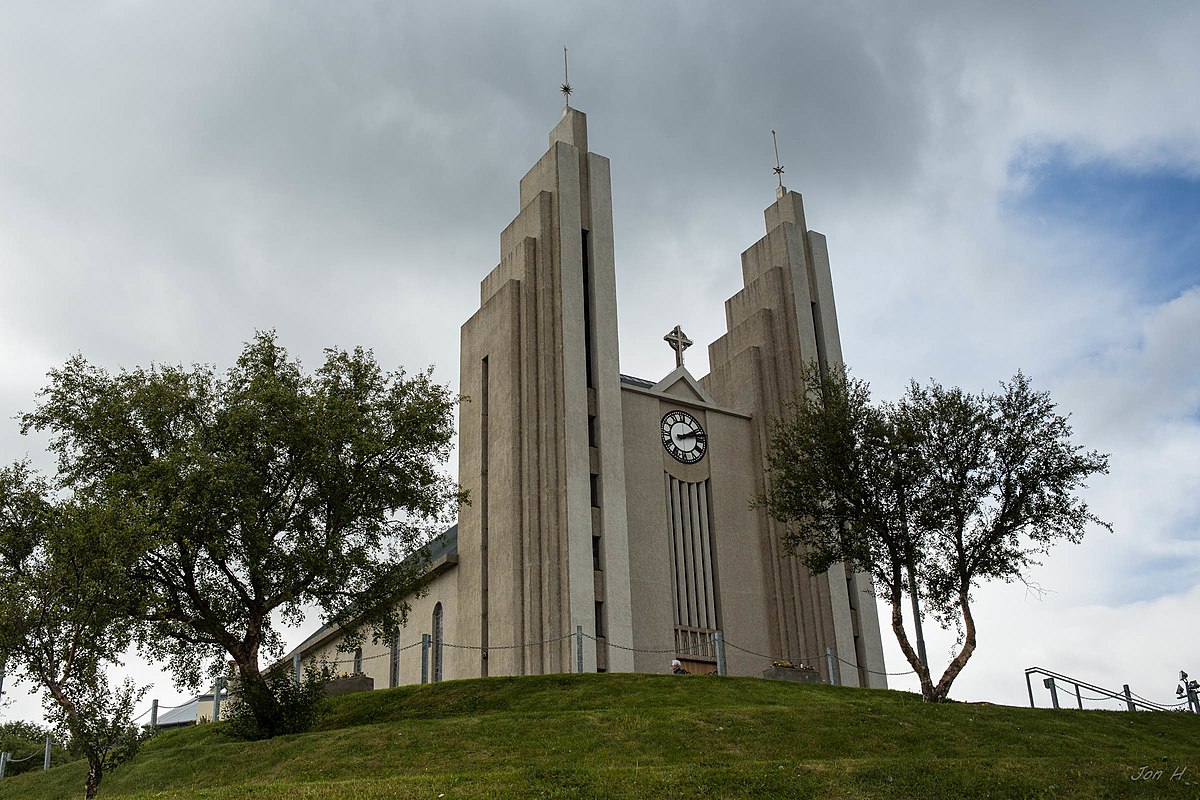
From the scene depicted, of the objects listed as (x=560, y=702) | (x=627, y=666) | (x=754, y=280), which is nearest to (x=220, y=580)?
(x=560, y=702)

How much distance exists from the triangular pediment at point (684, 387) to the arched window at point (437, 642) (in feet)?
41.2

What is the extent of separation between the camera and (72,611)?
22859 millimetres

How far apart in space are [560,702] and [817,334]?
25.6 metres

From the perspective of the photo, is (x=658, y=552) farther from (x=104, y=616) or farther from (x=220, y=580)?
(x=104, y=616)

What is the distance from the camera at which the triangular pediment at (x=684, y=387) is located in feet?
144

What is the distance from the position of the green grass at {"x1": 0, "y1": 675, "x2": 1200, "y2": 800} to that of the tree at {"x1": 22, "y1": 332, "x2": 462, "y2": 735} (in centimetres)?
297

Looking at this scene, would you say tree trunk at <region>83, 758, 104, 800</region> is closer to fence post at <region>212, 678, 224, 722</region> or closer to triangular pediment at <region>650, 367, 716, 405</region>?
fence post at <region>212, 678, 224, 722</region>

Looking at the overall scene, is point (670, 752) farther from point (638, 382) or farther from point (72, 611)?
point (638, 382)

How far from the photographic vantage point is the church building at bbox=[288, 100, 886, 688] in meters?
36.2

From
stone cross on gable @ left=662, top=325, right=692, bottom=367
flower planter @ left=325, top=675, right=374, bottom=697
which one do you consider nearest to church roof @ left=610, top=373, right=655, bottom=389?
stone cross on gable @ left=662, top=325, right=692, bottom=367

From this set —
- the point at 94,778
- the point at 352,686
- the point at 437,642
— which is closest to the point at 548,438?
the point at 352,686

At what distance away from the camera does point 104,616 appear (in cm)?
2398

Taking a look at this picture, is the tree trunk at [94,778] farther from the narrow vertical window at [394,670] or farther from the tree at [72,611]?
the narrow vertical window at [394,670]

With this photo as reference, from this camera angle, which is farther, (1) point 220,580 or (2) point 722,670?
(2) point 722,670
